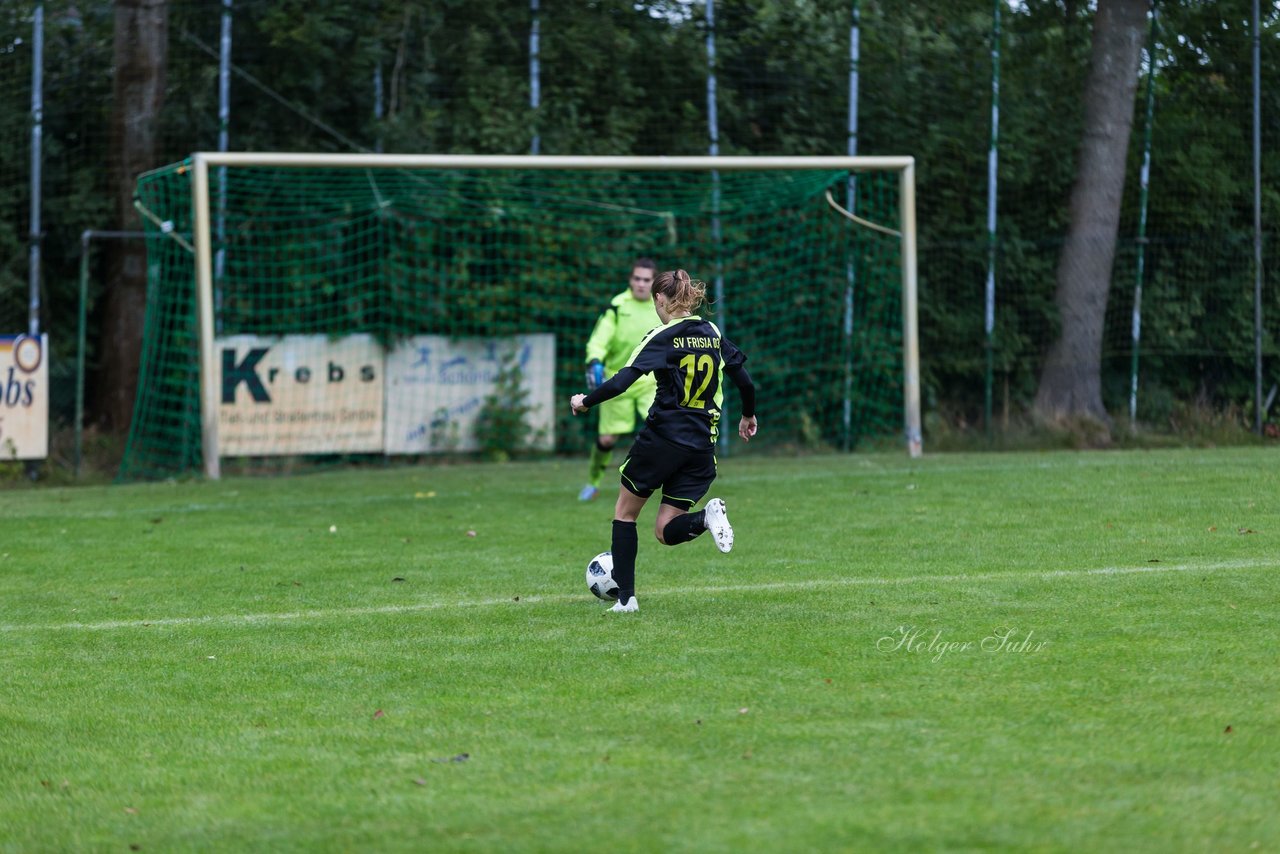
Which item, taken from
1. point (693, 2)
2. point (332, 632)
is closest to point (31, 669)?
point (332, 632)

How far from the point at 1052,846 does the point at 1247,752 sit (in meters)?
1.04

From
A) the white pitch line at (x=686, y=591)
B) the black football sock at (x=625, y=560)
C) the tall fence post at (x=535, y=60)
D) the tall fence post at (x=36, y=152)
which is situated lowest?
the white pitch line at (x=686, y=591)

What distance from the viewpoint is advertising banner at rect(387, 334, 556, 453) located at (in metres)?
16.3

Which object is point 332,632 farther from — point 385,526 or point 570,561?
point 385,526

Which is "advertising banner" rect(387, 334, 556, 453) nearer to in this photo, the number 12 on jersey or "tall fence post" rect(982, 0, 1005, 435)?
"tall fence post" rect(982, 0, 1005, 435)

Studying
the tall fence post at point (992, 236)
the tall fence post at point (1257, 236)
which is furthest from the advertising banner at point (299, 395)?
the tall fence post at point (1257, 236)

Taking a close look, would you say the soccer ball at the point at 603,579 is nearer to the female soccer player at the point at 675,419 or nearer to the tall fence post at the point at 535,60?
the female soccer player at the point at 675,419

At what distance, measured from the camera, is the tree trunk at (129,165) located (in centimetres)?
1625

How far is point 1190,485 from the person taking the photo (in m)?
11.1

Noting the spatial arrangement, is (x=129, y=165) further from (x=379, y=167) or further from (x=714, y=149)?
(x=714, y=149)

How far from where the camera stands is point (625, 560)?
7105 millimetres

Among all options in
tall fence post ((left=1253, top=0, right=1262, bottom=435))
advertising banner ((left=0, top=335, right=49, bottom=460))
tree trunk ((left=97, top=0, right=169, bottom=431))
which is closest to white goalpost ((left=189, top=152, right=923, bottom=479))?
advertising banner ((left=0, top=335, right=49, bottom=460))

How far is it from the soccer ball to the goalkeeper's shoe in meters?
0.50

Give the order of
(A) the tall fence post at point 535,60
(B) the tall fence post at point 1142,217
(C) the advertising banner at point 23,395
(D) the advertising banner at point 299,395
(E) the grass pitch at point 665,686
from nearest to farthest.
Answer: (E) the grass pitch at point 665,686 < (C) the advertising banner at point 23,395 < (D) the advertising banner at point 299,395 < (A) the tall fence post at point 535,60 < (B) the tall fence post at point 1142,217
